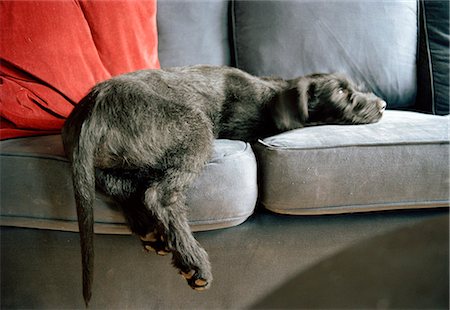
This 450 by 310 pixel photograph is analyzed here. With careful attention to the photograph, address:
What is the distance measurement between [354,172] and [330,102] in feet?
1.37

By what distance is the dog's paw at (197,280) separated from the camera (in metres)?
1.32

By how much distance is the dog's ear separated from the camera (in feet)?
5.44

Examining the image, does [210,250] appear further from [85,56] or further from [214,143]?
[85,56]

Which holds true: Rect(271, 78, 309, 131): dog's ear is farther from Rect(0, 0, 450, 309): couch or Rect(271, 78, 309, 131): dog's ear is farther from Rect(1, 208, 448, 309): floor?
Rect(1, 208, 448, 309): floor

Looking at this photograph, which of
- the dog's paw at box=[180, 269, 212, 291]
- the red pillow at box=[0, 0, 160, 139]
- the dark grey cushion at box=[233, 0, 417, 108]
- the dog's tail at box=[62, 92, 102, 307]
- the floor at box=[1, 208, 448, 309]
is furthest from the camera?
the dark grey cushion at box=[233, 0, 417, 108]

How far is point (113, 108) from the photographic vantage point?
1.30 metres

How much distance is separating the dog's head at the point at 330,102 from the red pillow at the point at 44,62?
0.73 m

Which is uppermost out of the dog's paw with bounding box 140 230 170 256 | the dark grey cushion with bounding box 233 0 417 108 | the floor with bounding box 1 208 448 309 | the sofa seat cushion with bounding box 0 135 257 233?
the dark grey cushion with bounding box 233 0 417 108

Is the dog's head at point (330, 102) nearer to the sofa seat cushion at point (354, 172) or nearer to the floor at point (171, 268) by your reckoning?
the sofa seat cushion at point (354, 172)

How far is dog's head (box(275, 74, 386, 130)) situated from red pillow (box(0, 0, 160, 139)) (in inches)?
28.7

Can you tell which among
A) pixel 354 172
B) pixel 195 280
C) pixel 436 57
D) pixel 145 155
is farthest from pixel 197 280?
pixel 436 57

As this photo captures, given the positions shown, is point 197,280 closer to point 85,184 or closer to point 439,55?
point 85,184

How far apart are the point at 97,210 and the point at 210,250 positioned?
0.35m

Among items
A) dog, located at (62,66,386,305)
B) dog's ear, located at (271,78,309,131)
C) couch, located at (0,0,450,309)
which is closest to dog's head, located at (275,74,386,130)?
dog's ear, located at (271,78,309,131)
